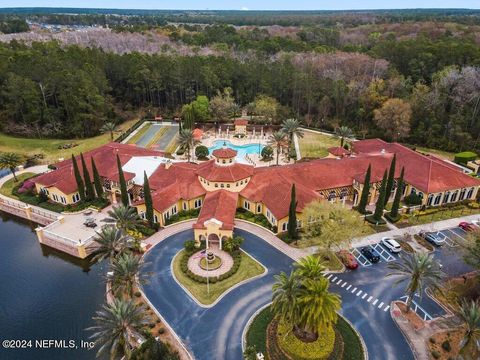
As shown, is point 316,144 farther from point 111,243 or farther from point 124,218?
point 111,243

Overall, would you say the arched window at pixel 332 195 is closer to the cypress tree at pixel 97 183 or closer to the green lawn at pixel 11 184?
the cypress tree at pixel 97 183

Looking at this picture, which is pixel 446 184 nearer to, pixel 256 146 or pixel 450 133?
pixel 450 133

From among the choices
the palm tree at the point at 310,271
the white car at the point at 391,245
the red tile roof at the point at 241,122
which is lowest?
the white car at the point at 391,245

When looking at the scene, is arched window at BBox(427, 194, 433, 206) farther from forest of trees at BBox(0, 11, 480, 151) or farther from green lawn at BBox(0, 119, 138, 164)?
green lawn at BBox(0, 119, 138, 164)

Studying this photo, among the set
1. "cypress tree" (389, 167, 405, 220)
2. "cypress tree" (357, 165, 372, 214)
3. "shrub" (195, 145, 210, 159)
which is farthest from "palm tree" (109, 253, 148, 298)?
"shrub" (195, 145, 210, 159)

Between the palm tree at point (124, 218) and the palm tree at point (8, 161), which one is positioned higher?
the palm tree at point (124, 218)

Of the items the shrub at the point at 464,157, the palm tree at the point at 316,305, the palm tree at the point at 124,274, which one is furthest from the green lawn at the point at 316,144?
the palm tree at the point at 124,274

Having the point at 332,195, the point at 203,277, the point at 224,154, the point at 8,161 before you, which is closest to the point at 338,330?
the point at 203,277
